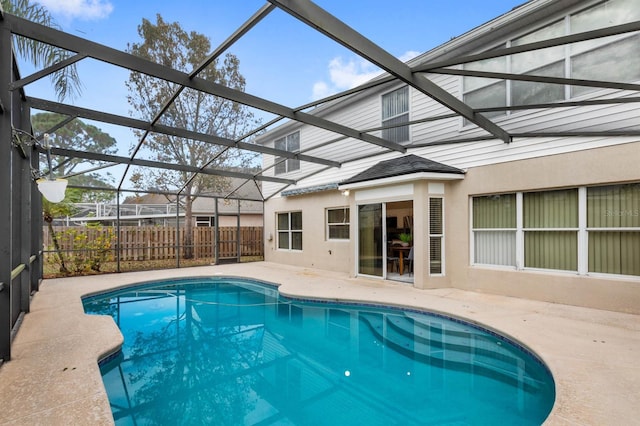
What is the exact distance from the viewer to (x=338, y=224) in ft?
37.2

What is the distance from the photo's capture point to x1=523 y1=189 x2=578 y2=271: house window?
6219 mm

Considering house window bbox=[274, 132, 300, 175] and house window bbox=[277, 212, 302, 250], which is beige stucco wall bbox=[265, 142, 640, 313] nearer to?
house window bbox=[277, 212, 302, 250]

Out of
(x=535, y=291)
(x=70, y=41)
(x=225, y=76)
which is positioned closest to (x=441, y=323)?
(x=535, y=291)

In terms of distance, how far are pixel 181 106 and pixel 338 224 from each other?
985 cm

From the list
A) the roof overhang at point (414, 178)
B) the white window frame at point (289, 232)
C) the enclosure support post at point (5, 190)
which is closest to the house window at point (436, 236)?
the roof overhang at point (414, 178)

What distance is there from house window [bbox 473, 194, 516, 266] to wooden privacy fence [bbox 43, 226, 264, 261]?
981cm

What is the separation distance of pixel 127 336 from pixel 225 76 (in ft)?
46.8

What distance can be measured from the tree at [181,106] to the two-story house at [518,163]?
8692mm

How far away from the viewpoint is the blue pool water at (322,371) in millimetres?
3375

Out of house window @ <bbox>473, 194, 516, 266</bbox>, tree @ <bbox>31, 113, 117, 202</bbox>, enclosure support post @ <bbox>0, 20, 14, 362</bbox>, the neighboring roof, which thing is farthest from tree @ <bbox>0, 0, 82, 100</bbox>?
house window @ <bbox>473, 194, 516, 266</bbox>

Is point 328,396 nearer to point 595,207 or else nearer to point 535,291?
point 535,291

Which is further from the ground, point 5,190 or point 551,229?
point 5,190

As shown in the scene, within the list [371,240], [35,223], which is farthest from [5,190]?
[371,240]

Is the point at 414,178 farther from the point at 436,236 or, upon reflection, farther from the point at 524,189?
the point at 524,189
